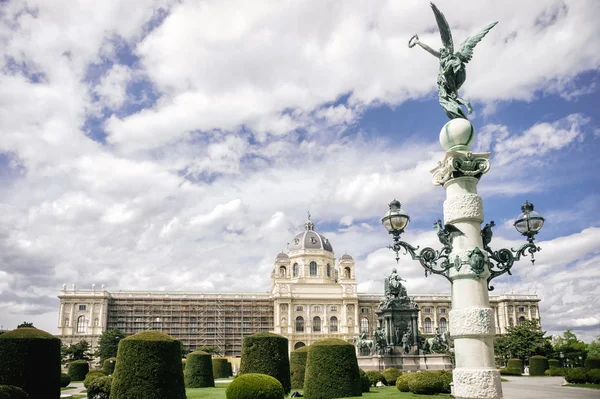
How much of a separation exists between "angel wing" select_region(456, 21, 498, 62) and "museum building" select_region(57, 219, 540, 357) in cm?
7191

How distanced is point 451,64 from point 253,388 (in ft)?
32.8

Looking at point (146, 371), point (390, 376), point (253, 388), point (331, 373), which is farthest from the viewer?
point (390, 376)

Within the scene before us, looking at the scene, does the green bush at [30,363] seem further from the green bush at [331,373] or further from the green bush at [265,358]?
the green bush at [331,373]

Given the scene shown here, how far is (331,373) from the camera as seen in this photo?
1688 cm

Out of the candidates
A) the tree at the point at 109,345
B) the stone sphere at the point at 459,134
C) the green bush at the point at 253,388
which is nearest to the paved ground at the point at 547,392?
the green bush at the point at 253,388

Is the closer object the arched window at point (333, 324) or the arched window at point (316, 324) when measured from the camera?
the arched window at point (316, 324)

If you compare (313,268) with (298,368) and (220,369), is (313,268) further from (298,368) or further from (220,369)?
(298,368)

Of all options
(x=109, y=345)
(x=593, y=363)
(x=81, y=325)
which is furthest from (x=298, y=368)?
(x=81, y=325)

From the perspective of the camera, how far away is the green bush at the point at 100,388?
63.7 ft

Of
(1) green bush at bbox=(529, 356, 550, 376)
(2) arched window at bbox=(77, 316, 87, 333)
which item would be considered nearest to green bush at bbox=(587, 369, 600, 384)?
(1) green bush at bbox=(529, 356, 550, 376)

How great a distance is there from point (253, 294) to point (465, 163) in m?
77.6

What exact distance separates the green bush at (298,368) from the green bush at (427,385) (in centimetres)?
787

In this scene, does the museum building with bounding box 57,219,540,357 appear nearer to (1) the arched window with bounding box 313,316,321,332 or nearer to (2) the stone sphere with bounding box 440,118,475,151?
(1) the arched window with bounding box 313,316,321,332

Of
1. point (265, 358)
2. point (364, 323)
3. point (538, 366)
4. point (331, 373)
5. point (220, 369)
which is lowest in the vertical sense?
point (220, 369)
